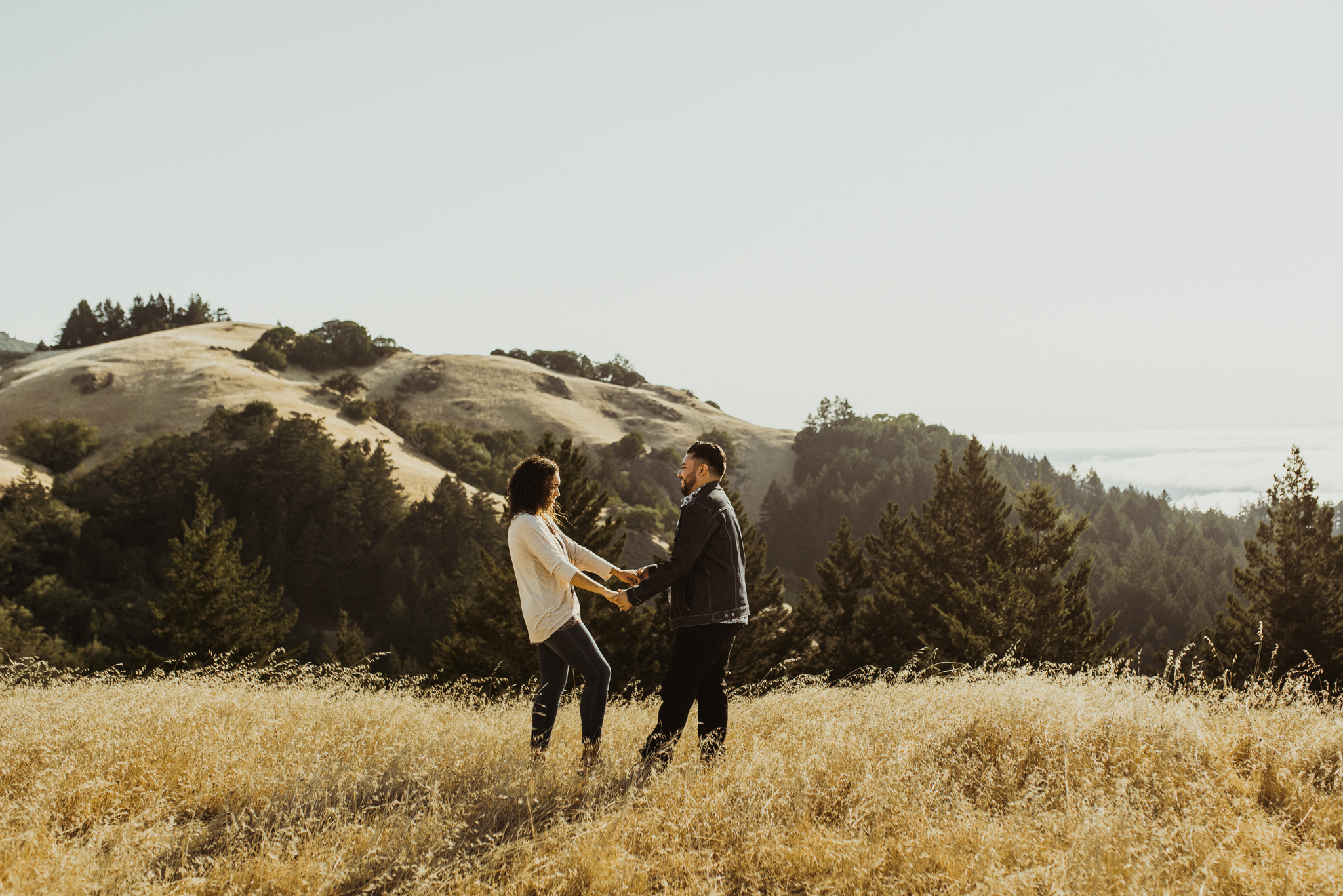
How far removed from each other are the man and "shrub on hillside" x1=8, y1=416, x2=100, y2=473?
90273 mm

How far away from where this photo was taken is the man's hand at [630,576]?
533 cm

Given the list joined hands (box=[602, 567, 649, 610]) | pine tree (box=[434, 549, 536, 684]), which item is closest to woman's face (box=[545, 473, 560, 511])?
joined hands (box=[602, 567, 649, 610])

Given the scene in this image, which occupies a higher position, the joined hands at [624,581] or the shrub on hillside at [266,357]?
the shrub on hillside at [266,357]

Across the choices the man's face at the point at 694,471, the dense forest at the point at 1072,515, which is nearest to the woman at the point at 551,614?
the man's face at the point at 694,471

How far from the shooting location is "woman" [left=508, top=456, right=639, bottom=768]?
466 cm

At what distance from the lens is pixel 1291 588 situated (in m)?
34.3

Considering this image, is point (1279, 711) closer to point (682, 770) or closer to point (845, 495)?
point (682, 770)

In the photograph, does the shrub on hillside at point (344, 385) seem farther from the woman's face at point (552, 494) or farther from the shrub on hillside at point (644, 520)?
the woman's face at point (552, 494)

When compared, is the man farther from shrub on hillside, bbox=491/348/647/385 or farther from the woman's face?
shrub on hillside, bbox=491/348/647/385

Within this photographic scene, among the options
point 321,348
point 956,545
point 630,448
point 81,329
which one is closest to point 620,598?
point 956,545

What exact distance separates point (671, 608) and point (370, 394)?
4662 inches

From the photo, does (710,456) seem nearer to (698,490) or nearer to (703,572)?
(698,490)

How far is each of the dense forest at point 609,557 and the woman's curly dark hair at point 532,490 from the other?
13.5 ft

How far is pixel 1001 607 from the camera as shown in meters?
31.4
